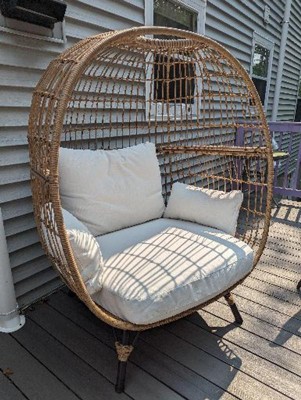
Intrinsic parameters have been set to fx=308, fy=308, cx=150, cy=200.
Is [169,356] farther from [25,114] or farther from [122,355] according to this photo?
[25,114]

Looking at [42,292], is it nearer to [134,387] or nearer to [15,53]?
[134,387]

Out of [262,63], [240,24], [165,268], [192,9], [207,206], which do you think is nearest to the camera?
[165,268]

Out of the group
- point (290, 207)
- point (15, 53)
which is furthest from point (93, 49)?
point (290, 207)

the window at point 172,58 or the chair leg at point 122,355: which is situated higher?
the window at point 172,58

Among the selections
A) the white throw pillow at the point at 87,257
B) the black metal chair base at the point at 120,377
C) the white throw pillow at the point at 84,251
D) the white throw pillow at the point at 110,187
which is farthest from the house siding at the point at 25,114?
the black metal chair base at the point at 120,377

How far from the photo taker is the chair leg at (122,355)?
1.30 metres

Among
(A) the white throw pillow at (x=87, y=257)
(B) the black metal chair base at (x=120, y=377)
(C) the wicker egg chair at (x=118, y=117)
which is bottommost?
(B) the black metal chair base at (x=120, y=377)

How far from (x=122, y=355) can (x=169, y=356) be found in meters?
0.31

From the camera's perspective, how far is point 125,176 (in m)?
1.84

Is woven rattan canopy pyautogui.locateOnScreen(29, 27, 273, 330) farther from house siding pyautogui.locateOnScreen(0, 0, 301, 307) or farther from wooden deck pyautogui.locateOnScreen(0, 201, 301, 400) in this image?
wooden deck pyautogui.locateOnScreen(0, 201, 301, 400)

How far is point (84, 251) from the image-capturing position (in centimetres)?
125

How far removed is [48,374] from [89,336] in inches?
10.8

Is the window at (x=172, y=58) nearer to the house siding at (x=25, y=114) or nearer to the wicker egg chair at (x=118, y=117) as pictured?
the wicker egg chair at (x=118, y=117)

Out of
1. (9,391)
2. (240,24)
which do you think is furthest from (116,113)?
(240,24)
